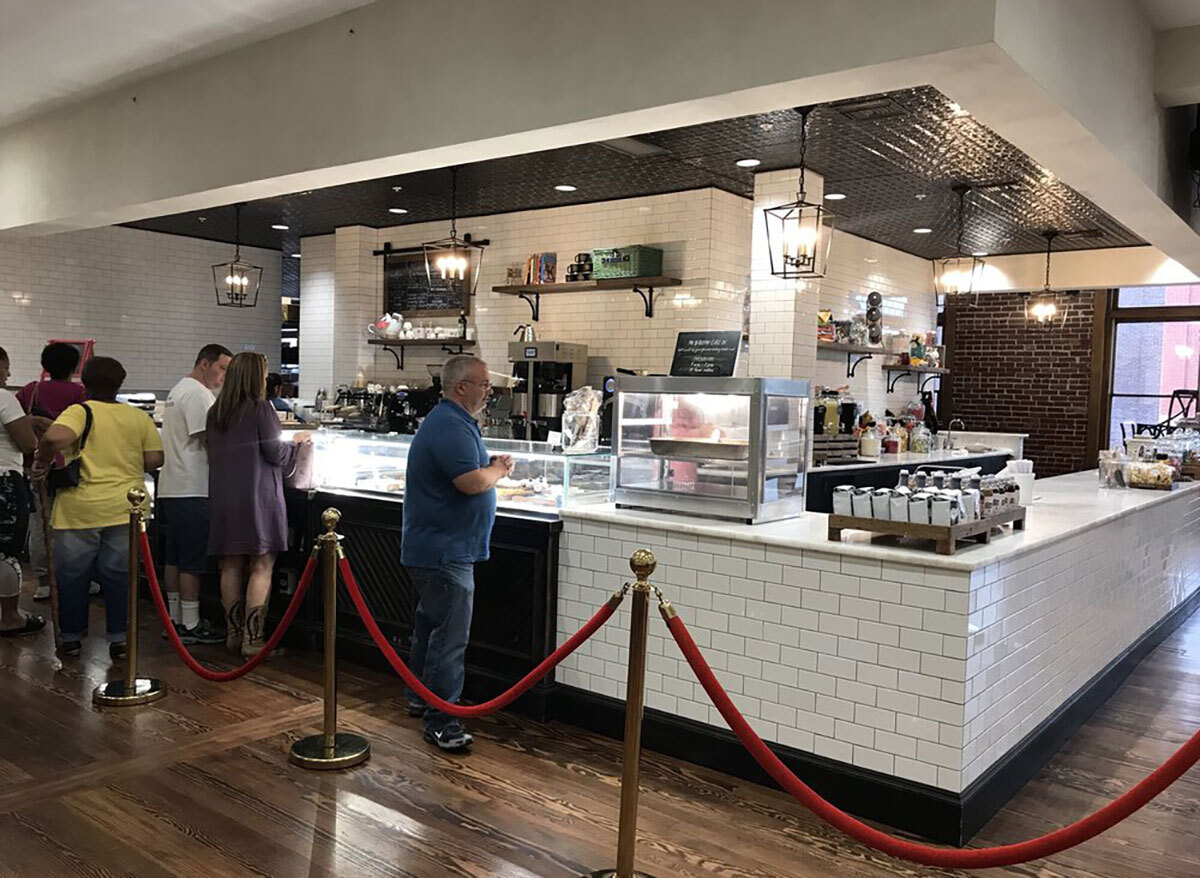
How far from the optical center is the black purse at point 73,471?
488 cm

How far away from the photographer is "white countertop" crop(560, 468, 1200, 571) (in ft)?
11.2

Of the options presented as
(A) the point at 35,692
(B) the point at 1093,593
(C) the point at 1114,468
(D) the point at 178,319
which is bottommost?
(A) the point at 35,692

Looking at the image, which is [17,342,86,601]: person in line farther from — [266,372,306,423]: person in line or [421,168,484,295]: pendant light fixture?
[421,168,484,295]: pendant light fixture

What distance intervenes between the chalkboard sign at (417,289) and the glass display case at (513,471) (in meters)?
4.41

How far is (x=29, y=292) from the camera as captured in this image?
9.77 m

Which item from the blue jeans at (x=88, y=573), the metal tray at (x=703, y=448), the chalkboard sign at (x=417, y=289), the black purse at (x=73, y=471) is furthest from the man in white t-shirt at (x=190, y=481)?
the chalkboard sign at (x=417, y=289)

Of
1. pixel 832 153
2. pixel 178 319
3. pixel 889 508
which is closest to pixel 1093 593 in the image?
pixel 889 508

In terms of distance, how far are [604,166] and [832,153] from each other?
5.55ft

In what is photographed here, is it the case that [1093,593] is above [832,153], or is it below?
below

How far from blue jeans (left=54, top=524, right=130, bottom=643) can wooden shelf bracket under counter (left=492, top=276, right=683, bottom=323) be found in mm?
4371

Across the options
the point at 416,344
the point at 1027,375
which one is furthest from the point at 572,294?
the point at 1027,375

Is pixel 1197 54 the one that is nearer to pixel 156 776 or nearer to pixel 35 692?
pixel 156 776

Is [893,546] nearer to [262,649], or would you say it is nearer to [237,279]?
[262,649]

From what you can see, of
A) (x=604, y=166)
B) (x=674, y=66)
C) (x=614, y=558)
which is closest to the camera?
(x=674, y=66)
